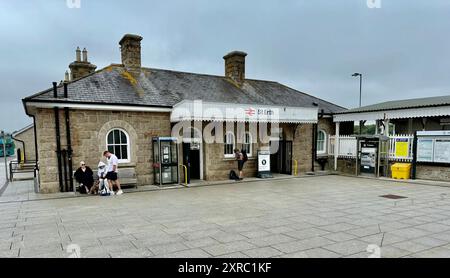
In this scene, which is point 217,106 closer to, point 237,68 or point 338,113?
point 237,68

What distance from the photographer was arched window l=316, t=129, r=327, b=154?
17.1 meters

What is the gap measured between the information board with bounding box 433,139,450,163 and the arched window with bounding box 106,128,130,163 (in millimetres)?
13580

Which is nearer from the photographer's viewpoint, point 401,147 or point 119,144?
point 119,144

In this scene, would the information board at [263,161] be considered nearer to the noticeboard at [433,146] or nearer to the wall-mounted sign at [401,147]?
the wall-mounted sign at [401,147]

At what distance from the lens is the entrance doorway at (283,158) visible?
15086 mm

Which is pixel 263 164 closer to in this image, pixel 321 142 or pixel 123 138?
pixel 321 142

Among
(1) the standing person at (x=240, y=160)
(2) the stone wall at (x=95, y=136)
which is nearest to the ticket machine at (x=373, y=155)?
(1) the standing person at (x=240, y=160)

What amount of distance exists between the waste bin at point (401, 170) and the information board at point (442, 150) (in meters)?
1.11

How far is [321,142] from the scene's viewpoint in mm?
17219

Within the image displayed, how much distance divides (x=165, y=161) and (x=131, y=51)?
21.8ft

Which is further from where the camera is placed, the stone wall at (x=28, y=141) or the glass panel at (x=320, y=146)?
the stone wall at (x=28, y=141)

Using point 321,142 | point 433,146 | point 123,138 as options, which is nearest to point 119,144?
point 123,138
